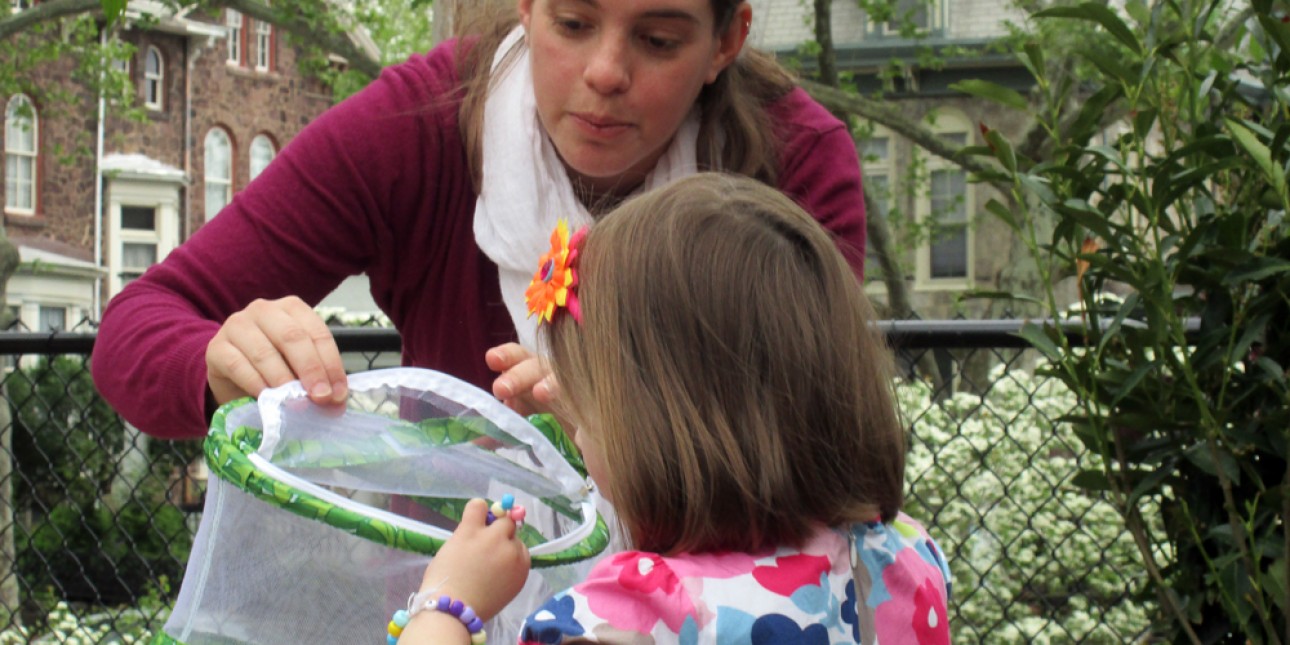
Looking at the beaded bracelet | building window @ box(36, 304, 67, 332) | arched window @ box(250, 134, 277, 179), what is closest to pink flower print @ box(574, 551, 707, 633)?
the beaded bracelet

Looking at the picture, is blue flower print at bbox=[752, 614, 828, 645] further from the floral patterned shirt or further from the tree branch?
the tree branch

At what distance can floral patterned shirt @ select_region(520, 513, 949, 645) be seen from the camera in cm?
149

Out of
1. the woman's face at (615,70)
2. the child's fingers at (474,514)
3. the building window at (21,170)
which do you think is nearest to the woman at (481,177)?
the woman's face at (615,70)

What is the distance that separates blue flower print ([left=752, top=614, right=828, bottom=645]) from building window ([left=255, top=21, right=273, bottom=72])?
29.2 metres

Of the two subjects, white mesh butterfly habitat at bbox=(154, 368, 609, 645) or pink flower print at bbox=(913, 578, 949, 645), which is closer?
white mesh butterfly habitat at bbox=(154, 368, 609, 645)

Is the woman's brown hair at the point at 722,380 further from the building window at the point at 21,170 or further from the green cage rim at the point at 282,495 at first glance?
the building window at the point at 21,170

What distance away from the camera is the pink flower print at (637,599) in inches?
58.3

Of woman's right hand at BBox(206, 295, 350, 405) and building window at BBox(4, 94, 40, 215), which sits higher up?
woman's right hand at BBox(206, 295, 350, 405)

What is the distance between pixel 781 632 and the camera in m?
1.52

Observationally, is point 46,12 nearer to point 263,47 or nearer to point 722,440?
point 722,440

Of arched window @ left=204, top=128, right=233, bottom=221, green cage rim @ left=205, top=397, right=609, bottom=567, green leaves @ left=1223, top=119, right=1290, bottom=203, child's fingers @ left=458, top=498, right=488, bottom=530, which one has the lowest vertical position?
arched window @ left=204, top=128, right=233, bottom=221

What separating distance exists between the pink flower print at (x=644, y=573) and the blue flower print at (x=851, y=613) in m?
0.21

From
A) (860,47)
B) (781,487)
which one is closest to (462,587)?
(781,487)

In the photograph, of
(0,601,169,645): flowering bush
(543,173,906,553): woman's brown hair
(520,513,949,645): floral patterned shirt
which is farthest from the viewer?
(0,601,169,645): flowering bush
